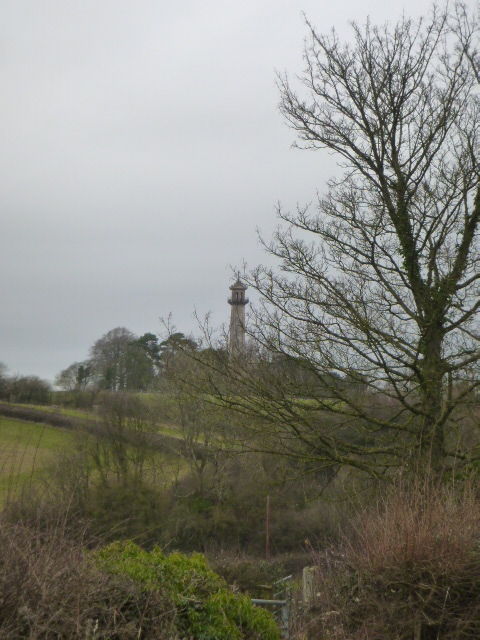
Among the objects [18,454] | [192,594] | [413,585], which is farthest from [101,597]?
[413,585]

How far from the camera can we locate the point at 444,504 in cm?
643

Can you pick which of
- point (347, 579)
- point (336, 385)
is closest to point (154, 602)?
point (347, 579)

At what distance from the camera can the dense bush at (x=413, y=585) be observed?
5469mm

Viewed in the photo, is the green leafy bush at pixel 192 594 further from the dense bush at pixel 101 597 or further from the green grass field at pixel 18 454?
the green grass field at pixel 18 454

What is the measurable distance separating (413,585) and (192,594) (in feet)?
5.98

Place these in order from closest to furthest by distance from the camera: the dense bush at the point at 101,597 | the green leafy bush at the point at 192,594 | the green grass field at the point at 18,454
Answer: the dense bush at the point at 101,597, the green leafy bush at the point at 192,594, the green grass field at the point at 18,454

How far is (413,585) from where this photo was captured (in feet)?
18.3

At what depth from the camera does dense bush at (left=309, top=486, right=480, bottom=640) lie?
17.9ft

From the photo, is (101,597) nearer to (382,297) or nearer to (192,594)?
(192,594)

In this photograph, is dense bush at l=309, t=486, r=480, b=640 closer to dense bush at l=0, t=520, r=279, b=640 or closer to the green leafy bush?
the green leafy bush

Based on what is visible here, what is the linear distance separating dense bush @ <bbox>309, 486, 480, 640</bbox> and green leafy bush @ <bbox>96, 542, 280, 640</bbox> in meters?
0.66

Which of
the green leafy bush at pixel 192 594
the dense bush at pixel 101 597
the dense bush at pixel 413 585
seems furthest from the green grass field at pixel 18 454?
the dense bush at pixel 413 585

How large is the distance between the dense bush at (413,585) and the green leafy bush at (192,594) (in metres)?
0.66

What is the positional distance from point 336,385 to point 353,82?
5.19 metres
